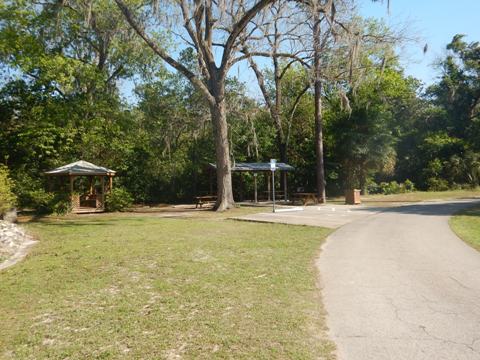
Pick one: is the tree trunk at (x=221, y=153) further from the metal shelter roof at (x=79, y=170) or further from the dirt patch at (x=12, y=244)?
→ the dirt patch at (x=12, y=244)

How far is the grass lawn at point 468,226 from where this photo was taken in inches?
390

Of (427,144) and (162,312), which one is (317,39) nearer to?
(162,312)

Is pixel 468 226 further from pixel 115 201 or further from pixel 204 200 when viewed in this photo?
pixel 115 201

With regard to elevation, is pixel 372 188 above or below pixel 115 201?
above

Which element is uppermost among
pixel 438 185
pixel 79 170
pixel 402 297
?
pixel 79 170

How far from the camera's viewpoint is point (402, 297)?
5328 mm

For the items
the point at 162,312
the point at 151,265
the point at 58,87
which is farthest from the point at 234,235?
the point at 58,87

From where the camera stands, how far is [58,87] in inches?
973

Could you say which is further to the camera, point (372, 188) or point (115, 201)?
point (372, 188)

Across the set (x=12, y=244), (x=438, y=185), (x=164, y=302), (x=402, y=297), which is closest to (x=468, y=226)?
(x=402, y=297)

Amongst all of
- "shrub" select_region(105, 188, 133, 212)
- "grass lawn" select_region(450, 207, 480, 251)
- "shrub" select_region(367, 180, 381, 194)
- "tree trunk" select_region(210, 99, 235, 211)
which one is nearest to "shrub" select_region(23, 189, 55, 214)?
"shrub" select_region(105, 188, 133, 212)

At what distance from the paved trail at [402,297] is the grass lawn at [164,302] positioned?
1.00 feet

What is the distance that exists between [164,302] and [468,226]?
10.4 metres

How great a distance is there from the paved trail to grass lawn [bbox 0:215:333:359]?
1.00 feet
